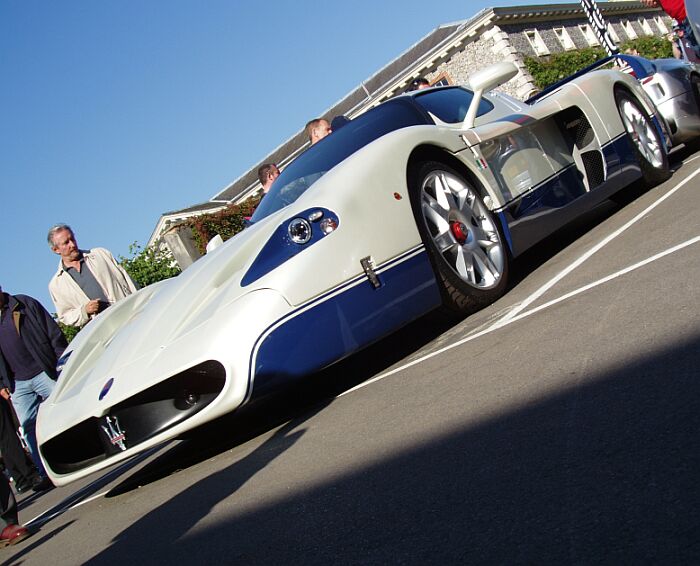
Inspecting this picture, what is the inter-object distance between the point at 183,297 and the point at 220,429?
1.13 metres

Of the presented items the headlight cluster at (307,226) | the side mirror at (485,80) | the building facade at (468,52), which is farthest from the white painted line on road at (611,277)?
the building facade at (468,52)

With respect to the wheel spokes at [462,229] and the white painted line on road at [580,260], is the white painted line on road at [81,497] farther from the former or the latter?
the white painted line on road at [580,260]

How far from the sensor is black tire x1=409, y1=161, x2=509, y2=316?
4742 millimetres

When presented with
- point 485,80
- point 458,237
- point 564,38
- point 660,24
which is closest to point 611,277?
→ point 458,237

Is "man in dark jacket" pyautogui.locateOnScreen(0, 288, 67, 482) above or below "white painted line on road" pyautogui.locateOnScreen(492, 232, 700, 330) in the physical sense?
above

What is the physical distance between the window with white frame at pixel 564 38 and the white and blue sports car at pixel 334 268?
139 ft

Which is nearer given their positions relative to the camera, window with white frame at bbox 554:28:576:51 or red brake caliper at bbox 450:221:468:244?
red brake caliper at bbox 450:221:468:244

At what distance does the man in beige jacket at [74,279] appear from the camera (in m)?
6.95

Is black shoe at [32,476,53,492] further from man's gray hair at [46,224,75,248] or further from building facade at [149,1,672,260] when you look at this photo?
building facade at [149,1,672,260]

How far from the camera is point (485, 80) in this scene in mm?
5434

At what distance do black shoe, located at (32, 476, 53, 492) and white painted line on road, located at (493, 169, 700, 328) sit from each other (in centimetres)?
471

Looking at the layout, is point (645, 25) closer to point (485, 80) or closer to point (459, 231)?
point (485, 80)

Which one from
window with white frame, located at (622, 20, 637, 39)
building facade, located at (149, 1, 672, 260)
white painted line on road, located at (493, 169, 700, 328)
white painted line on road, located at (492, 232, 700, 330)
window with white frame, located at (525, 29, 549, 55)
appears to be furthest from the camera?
window with white frame, located at (622, 20, 637, 39)

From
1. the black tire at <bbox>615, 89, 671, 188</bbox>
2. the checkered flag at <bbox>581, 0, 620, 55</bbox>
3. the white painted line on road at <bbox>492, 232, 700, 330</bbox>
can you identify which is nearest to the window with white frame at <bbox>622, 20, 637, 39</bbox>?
the checkered flag at <bbox>581, 0, 620, 55</bbox>
